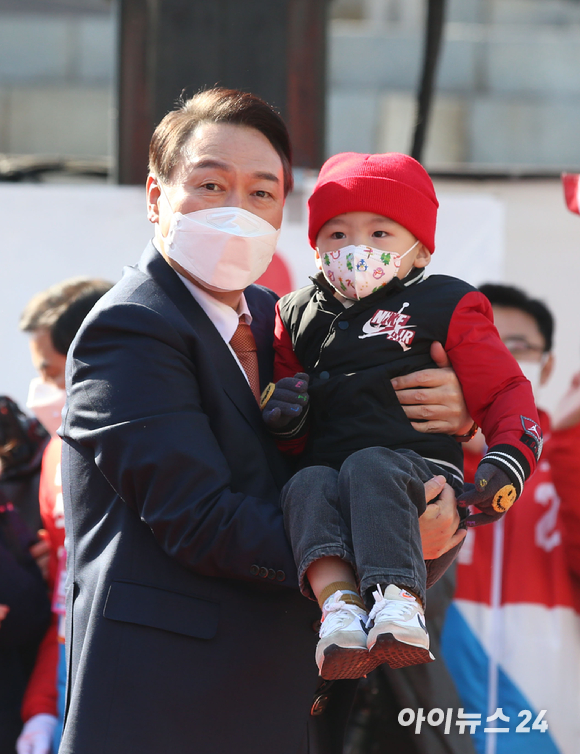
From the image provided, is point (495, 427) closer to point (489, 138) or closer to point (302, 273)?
point (302, 273)

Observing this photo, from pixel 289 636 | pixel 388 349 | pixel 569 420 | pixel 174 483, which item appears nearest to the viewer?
pixel 174 483

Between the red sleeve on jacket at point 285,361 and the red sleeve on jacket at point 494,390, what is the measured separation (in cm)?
37

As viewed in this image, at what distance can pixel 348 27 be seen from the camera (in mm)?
12383

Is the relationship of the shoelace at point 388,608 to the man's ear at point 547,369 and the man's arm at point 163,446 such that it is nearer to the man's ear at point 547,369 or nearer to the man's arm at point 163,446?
the man's arm at point 163,446

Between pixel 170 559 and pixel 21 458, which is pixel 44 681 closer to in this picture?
pixel 21 458

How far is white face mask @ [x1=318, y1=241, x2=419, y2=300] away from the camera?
2.07 metres

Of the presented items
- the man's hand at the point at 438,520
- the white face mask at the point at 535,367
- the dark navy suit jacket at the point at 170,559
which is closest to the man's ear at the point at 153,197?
the dark navy suit jacket at the point at 170,559

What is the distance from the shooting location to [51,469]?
3.30 meters

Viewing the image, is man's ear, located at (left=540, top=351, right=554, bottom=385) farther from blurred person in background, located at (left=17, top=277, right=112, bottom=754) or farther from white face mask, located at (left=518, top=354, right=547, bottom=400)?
blurred person in background, located at (left=17, top=277, right=112, bottom=754)

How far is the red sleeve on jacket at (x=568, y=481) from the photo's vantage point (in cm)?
336

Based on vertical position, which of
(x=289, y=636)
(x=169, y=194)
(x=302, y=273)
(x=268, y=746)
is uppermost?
(x=169, y=194)

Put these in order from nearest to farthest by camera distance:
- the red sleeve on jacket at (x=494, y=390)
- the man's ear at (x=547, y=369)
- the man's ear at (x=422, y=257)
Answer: the red sleeve on jacket at (x=494, y=390) → the man's ear at (x=422, y=257) → the man's ear at (x=547, y=369)

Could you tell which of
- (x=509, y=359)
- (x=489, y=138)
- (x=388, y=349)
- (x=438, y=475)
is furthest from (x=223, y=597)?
(x=489, y=138)

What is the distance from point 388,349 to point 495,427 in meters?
0.29
